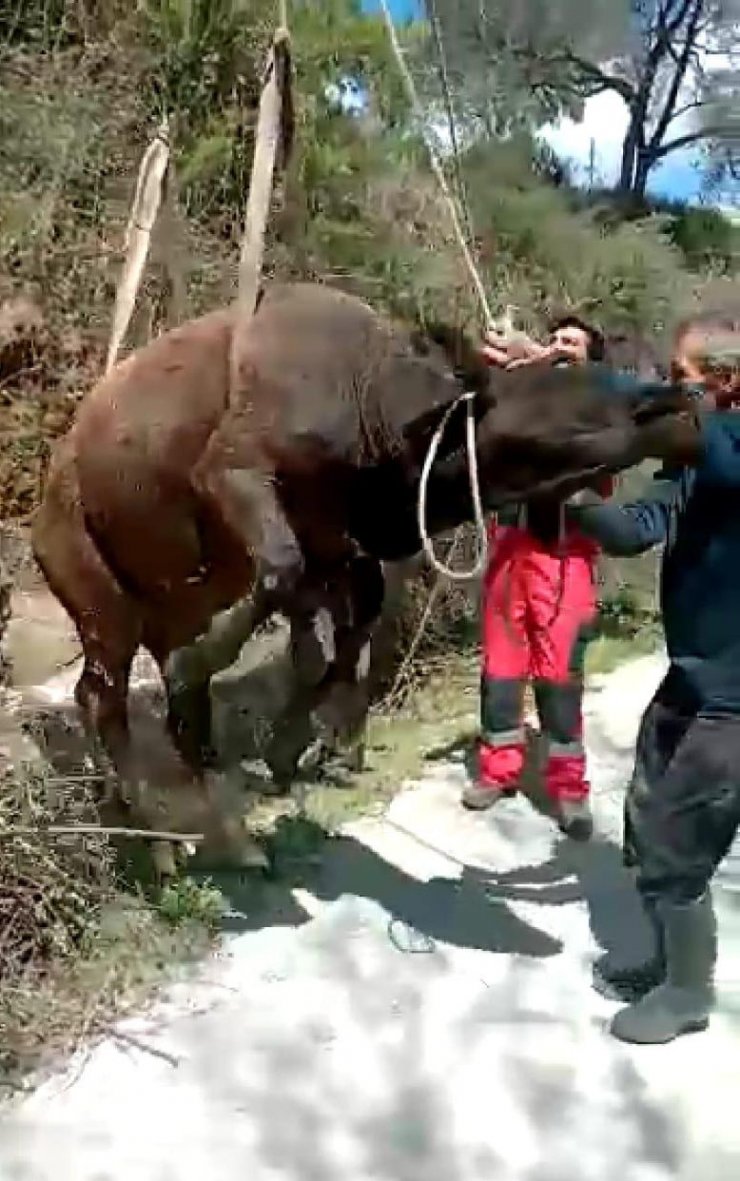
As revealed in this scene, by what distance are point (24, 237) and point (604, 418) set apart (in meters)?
4.16

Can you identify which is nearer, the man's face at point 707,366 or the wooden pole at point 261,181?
the man's face at point 707,366

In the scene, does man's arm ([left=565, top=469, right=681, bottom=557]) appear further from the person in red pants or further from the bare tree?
the bare tree

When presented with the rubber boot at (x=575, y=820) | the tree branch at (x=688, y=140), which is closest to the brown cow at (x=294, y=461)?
the rubber boot at (x=575, y=820)

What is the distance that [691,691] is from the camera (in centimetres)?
305

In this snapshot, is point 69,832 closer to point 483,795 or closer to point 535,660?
point 483,795

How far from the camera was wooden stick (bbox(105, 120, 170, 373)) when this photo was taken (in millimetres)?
3467

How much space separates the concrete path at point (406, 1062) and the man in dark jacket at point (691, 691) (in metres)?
0.15

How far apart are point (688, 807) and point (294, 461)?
3.48ft

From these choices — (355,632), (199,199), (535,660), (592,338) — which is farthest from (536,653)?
(199,199)

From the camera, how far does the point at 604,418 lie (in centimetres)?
259

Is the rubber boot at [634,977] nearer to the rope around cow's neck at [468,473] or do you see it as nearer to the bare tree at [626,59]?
the rope around cow's neck at [468,473]

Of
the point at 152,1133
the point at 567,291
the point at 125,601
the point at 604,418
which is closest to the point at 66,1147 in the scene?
the point at 152,1133

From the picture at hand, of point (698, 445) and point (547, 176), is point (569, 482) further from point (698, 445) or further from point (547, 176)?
point (547, 176)

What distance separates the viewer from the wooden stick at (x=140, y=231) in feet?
11.4
